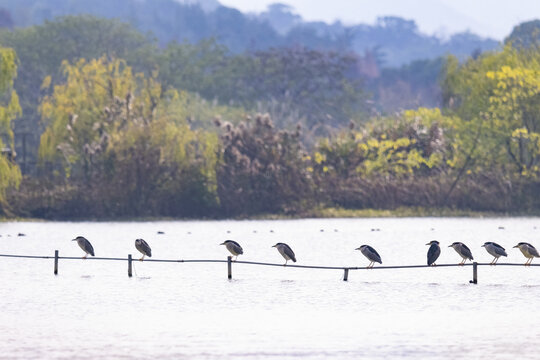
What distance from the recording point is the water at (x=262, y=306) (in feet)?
64.2

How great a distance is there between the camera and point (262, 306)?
1037 inches

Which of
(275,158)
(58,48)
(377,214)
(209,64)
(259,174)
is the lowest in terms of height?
(377,214)

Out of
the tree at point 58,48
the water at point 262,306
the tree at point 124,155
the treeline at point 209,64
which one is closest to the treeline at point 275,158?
the tree at point 124,155

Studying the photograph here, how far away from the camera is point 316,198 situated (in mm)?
63969

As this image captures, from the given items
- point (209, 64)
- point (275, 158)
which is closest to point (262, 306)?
point (275, 158)

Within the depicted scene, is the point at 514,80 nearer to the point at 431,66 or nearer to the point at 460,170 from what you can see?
the point at 460,170

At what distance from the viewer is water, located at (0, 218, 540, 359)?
1958 centimetres

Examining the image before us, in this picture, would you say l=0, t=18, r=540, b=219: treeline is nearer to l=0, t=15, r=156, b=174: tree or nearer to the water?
the water

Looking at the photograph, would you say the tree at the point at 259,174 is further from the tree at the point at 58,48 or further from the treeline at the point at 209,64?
the tree at the point at 58,48

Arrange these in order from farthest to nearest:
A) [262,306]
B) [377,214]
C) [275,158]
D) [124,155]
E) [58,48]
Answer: [58,48]
[377,214]
[275,158]
[124,155]
[262,306]

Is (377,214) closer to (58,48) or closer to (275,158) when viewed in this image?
(275,158)

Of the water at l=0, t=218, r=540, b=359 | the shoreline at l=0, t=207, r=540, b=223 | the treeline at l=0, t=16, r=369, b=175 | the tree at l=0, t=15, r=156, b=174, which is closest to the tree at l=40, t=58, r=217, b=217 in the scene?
the shoreline at l=0, t=207, r=540, b=223

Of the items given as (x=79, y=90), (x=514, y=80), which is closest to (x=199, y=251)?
(x=79, y=90)

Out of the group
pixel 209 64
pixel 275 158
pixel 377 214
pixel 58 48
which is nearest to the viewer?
pixel 275 158
